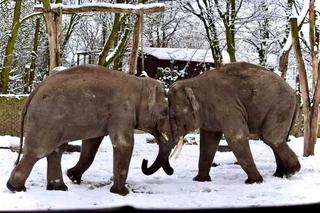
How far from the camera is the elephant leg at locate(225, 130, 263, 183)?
6.00 metres

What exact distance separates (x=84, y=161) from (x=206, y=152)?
4.74 ft

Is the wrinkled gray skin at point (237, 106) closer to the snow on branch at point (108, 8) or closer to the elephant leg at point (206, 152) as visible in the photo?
the elephant leg at point (206, 152)

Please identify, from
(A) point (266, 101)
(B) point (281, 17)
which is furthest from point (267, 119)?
(B) point (281, 17)

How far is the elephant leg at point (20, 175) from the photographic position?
5016mm

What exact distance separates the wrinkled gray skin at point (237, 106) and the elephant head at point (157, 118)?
226 millimetres

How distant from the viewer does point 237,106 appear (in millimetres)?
6223

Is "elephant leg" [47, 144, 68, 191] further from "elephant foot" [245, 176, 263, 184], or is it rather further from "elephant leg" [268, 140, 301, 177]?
"elephant leg" [268, 140, 301, 177]

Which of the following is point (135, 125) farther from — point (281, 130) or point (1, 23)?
point (1, 23)

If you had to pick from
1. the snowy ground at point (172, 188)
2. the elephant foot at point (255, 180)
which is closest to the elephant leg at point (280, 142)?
the snowy ground at point (172, 188)

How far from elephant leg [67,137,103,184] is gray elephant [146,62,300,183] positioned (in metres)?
0.89

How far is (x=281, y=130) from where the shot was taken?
6449 mm

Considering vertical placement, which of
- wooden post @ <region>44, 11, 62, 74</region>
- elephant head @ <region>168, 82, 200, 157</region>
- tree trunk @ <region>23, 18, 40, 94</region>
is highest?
wooden post @ <region>44, 11, 62, 74</region>

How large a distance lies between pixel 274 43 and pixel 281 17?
117 cm


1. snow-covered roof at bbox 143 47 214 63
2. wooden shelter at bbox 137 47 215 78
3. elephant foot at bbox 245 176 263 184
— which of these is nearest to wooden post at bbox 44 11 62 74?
elephant foot at bbox 245 176 263 184
